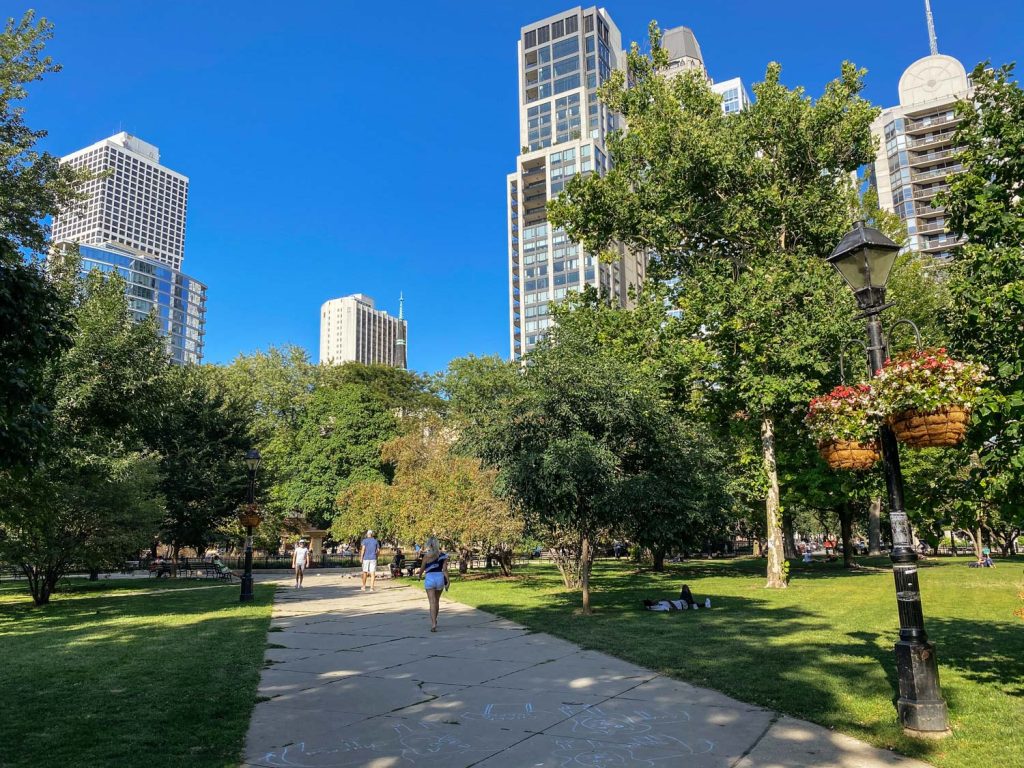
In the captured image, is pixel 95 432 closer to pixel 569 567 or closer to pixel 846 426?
pixel 569 567

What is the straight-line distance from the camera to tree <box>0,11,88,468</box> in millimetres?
5532

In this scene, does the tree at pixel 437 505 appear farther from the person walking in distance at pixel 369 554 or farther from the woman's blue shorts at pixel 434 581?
the woman's blue shorts at pixel 434 581

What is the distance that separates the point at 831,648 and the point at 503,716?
5.92m

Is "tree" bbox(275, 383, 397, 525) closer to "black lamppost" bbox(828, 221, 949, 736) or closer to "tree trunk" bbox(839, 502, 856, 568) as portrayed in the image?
"tree trunk" bbox(839, 502, 856, 568)

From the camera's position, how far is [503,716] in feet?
20.5

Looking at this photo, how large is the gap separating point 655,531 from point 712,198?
1447 centimetres

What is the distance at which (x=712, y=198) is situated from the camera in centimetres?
2583

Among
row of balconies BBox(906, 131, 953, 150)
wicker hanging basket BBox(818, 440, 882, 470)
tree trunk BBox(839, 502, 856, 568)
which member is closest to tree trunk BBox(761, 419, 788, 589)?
tree trunk BBox(839, 502, 856, 568)

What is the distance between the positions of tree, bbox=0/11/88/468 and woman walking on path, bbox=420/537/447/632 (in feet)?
23.0

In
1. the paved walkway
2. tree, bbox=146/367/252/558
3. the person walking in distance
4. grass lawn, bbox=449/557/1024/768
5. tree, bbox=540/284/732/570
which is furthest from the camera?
tree, bbox=146/367/252/558

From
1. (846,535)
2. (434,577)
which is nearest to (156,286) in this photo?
(846,535)

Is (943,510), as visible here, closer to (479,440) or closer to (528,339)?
(479,440)

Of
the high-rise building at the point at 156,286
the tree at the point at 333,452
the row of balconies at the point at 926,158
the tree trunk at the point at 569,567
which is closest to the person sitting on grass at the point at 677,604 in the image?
the tree trunk at the point at 569,567

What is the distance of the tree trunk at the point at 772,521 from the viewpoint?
21938 mm
